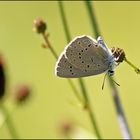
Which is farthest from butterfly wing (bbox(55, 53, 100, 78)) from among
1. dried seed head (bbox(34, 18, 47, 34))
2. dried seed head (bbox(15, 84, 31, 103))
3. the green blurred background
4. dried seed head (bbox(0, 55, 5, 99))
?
the green blurred background

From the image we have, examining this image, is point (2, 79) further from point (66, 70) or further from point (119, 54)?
Answer: point (119, 54)

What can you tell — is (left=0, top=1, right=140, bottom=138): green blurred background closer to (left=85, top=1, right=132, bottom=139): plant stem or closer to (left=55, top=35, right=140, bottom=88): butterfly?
(left=85, top=1, right=132, bottom=139): plant stem

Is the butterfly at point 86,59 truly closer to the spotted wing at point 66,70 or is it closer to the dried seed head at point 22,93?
the spotted wing at point 66,70

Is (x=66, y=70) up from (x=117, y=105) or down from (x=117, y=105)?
up

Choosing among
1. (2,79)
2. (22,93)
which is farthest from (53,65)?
(2,79)

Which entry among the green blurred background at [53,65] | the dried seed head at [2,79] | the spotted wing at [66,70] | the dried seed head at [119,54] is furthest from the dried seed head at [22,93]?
the green blurred background at [53,65]
